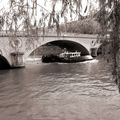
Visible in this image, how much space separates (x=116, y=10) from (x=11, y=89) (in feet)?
41.7

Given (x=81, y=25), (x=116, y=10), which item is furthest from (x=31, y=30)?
(x=116, y=10)

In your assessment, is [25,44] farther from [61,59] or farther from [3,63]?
[61,59]

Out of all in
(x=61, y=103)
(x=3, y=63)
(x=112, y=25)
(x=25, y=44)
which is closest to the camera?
(x=112, y=25)

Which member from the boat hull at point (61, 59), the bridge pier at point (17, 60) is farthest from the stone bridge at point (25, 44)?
the boat hull at point (61, 59)

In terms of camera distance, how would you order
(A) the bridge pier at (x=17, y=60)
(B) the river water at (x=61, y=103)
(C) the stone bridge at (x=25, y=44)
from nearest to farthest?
(C) the stone bridge at (x=25, y=44) → (B) the river water at (x=61, y=103) → (A) the bridge pier at (x=17, y=60)

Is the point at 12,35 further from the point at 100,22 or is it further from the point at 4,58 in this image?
the point at 4,58

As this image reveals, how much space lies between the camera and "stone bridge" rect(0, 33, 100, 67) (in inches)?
134

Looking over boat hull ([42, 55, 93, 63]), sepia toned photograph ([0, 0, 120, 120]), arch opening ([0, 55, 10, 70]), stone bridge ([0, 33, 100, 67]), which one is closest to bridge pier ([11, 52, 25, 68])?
stone bridge ([0, 33, 100, 67])

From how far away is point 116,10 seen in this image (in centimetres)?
293

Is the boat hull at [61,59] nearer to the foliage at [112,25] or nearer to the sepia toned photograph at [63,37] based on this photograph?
the sepia toned photograph at [63,37]

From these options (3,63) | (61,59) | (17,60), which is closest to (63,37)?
(17,60)

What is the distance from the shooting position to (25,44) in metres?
3.40

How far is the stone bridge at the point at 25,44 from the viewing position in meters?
3.39

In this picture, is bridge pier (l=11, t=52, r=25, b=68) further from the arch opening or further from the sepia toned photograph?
the sepia toned photograph
